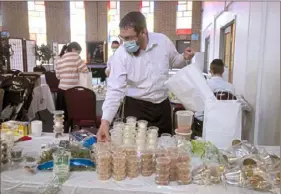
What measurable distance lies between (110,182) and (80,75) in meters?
2.37

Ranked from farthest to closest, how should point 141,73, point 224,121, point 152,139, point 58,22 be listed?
point 58,22
point 141,73
point 224,121
point 152,139

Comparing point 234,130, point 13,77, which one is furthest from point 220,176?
point 13,77

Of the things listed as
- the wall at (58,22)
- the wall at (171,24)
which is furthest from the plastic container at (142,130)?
the wall at (58,22)

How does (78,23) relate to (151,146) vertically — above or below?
above

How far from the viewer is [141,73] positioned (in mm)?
1584

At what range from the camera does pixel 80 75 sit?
323cm

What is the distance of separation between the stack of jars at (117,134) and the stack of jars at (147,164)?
15 cm

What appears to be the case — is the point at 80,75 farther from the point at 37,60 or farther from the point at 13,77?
the point at 37,60

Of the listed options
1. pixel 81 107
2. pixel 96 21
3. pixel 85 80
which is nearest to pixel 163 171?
pixel 81 107

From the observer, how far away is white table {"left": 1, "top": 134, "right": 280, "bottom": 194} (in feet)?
3.19

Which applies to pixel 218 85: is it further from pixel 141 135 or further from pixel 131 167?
pixel 131 167

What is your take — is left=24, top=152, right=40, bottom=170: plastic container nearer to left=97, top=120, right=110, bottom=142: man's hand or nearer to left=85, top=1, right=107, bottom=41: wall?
left=97, top=120, right=110, bottom=142: man's hand

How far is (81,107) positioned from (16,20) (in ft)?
23.9

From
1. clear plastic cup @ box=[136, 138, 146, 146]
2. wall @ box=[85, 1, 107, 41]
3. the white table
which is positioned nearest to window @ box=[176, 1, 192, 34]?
wall @ box=[85, 1, 107, 41]
